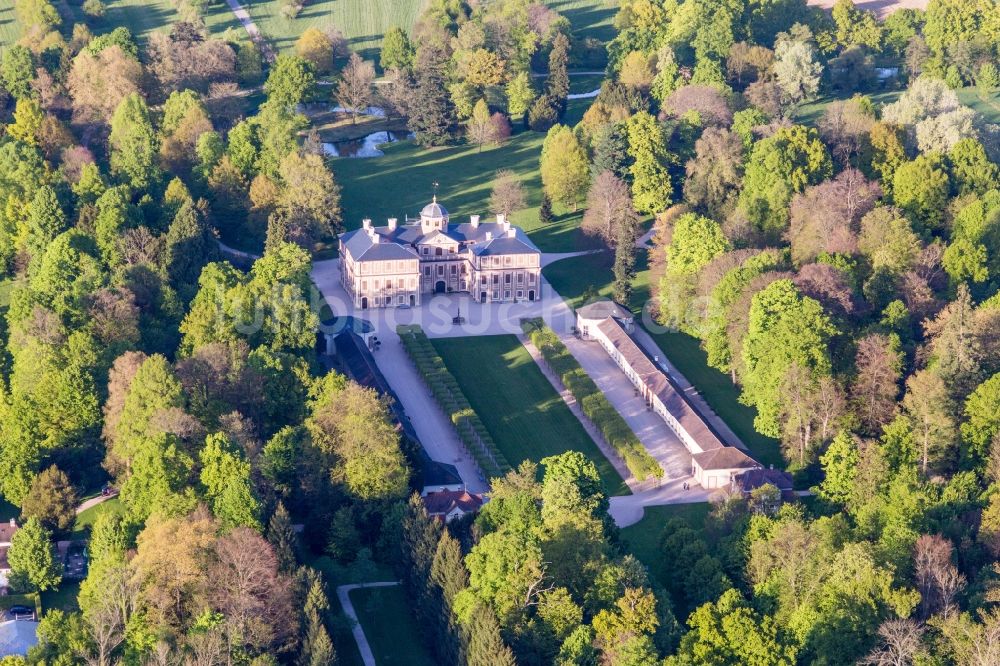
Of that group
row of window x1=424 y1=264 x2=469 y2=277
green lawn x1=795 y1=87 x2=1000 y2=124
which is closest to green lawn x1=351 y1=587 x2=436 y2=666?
row of window x1=424 y1=264 x2=469 y2=277

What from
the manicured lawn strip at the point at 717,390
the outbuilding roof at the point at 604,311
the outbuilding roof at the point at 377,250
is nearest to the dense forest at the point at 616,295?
the manicured lawn strip at the point at 717,390

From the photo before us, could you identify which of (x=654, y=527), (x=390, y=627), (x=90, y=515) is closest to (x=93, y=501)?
(x=90, y=515)

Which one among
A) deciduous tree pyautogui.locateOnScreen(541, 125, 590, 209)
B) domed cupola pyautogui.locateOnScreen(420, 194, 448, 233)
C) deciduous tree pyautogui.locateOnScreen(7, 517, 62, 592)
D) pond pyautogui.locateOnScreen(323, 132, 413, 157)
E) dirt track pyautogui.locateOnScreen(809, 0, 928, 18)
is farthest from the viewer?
dirt track pyautogui.locateOnScreen(809, 0, 928, 18)

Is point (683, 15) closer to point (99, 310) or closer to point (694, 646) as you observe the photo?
point (99, 310)

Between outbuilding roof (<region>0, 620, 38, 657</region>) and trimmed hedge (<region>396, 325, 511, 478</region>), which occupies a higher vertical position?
outbuilding roof (<region>0, 620, 38, 657</region>)

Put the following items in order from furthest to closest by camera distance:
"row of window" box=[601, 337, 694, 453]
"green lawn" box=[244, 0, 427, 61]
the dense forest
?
"green lawn" box=[244, 0, 427, 61] → "row of window" box=[601, 337, 694, 453] → the dense forest

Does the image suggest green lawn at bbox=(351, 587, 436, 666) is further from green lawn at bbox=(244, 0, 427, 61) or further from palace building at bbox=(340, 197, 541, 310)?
green lawn at bbox=(244, 0, 427, 61)
